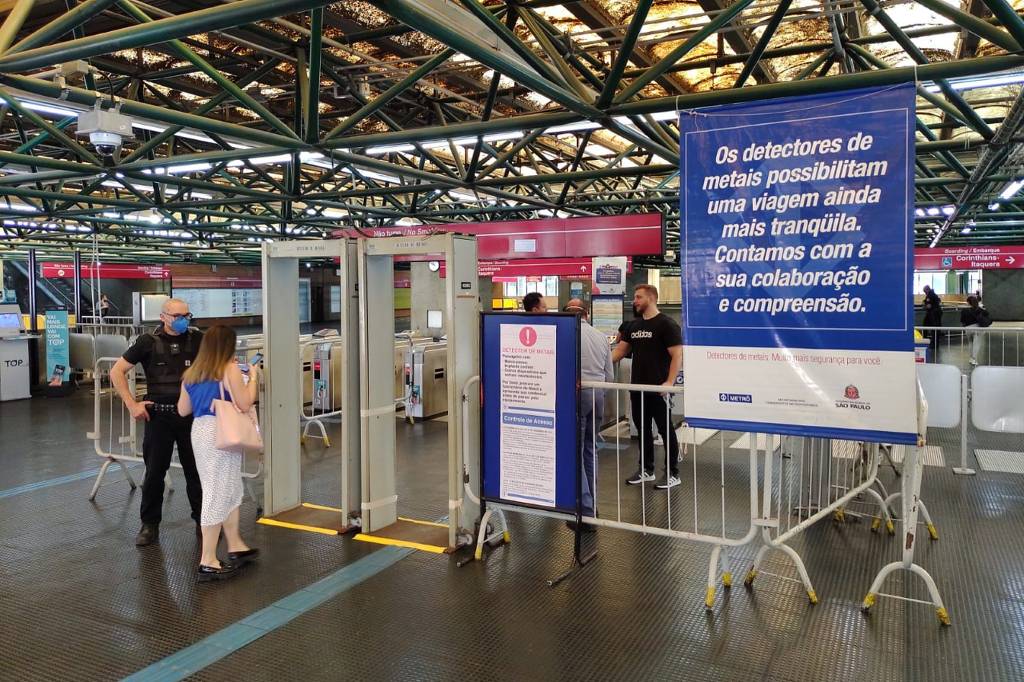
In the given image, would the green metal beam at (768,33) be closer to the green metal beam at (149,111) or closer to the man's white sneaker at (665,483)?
the man's white sneaker at (665,483)

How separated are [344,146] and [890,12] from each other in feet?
18.8

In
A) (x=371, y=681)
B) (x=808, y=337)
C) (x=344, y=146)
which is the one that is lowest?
(x=371, y=681)

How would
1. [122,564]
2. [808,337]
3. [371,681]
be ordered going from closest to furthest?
[371,681] → [808,337] → [122,564]

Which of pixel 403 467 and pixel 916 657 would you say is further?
pixel 403 467

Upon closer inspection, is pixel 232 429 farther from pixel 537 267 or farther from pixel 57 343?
pixel 57 343

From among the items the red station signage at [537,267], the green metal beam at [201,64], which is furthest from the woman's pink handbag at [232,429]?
the red station signage at [537,267]

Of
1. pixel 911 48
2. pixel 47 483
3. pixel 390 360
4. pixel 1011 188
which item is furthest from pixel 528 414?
pixel 1011 188

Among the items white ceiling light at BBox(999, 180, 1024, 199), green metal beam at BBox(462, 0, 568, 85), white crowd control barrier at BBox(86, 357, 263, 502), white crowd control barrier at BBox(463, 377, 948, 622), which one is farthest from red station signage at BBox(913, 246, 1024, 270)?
white crowd control barrier at BBox(86, 357, 263, 502)

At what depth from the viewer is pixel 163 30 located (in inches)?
177

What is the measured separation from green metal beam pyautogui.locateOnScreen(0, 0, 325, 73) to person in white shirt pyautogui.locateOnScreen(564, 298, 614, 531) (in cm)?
278

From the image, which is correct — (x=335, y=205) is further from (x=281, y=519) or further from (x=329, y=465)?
(x=281, y=519)

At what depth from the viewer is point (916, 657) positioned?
374cm

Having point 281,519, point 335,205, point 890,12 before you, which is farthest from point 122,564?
point 335,205

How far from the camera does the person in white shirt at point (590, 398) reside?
5.45 m
